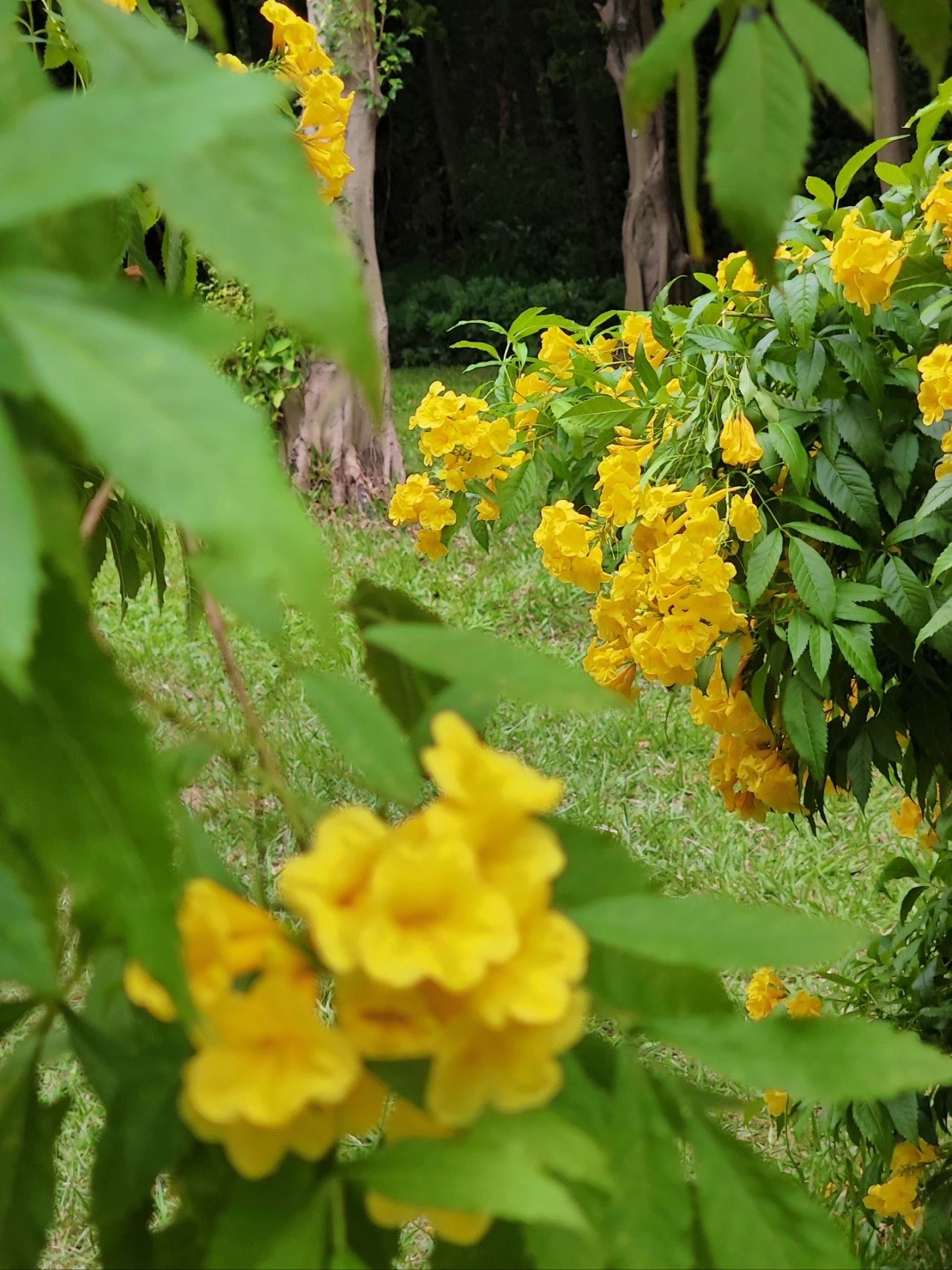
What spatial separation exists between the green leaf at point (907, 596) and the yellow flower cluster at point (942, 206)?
1.12 feet

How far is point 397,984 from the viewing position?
0.26 meters

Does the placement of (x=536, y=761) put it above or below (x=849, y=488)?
below

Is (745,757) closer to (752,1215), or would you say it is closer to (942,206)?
(942,206)

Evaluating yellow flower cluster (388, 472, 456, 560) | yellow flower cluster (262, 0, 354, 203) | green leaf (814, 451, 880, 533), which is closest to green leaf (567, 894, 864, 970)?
yellow flower cluster (262, 0, 354, 203)

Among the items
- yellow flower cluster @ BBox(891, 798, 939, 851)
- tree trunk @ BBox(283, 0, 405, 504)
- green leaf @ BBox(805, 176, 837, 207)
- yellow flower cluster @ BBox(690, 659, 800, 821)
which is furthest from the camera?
tree trunk @ BBox(283, 0, 405, 504)

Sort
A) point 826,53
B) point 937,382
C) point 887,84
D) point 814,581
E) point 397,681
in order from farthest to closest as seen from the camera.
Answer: point 887,84 → point 814,581 → point 937,382 → point 397,681 → point 826,53

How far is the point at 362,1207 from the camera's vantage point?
0.31 metres

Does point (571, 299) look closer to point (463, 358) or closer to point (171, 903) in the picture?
point (463, 358)

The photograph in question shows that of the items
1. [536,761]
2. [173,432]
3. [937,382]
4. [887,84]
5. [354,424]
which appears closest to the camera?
[173,432]

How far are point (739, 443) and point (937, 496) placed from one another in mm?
219

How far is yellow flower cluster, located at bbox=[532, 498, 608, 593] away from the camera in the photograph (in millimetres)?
1541

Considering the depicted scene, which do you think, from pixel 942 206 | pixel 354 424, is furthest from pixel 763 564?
pixel 354 424

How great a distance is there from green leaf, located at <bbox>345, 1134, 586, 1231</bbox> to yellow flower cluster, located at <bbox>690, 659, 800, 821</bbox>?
51.2 inches

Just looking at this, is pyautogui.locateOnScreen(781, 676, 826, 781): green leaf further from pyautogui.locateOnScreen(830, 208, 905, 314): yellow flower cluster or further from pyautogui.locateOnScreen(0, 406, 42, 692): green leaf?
pyautogui.locateOnScreen(0, 406, 42, 692): green leaf
